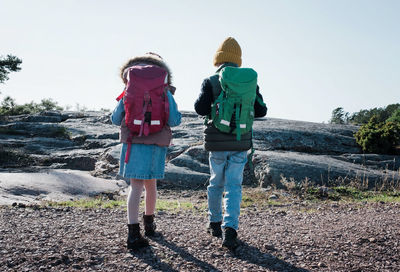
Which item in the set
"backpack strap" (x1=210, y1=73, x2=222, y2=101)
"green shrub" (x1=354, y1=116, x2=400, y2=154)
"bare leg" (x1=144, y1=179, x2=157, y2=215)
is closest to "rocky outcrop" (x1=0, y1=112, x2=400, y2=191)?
"green shrub" (x1=354, y1=116, x2=400, y2=154)

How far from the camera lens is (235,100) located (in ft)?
13.6

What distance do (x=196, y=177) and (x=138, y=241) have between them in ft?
18.6

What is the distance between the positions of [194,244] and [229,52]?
231 centimetres

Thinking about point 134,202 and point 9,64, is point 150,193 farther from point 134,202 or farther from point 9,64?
point 9,64

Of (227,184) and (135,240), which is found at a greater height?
(227,184)

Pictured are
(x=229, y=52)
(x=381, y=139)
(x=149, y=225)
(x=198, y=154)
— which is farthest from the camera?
(x=381, y=139)

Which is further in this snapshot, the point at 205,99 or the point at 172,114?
the point at 205,99

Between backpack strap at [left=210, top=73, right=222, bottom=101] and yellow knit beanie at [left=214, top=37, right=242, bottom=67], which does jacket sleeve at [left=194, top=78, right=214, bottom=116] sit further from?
yellow knit beanie at [left=214, top=37, right=242, bottom=67]

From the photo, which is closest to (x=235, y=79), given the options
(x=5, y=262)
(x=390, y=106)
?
(x=5, y=262)

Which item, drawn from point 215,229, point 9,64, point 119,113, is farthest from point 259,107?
point 9,64

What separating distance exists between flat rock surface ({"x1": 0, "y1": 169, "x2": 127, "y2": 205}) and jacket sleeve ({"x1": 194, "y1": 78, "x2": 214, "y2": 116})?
419 cm

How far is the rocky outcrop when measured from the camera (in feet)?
32.0

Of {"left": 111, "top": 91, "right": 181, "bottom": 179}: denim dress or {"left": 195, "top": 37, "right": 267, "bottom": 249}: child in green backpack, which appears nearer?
{"left": 111, "top": 91, "right": 181, "bottom": 179}: denim dress

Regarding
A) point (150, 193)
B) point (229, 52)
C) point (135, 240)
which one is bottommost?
point (135, 240)
